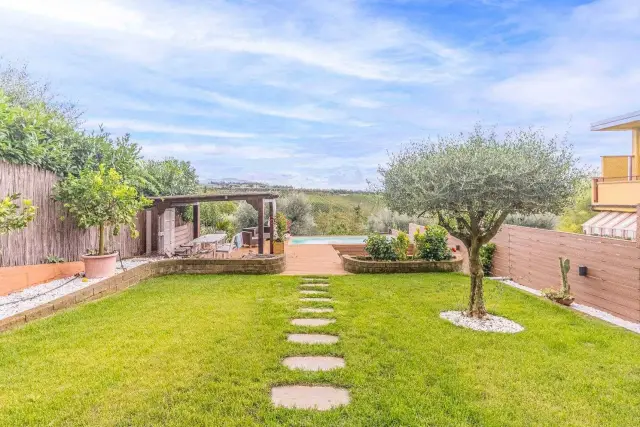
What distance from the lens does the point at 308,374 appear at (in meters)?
4.01

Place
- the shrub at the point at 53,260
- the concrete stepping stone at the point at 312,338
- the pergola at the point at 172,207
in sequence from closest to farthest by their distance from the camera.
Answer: the concrete stepping stone at the point at 312,338 < the shrub at the point at 53,260 < the pergola at the point at 172,207

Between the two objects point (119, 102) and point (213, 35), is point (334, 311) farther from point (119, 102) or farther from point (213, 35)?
point (119, 102)

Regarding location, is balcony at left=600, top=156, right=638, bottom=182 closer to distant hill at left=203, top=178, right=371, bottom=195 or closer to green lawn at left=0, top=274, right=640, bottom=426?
green lawn at left=0, top=274, right=640, bottom=426

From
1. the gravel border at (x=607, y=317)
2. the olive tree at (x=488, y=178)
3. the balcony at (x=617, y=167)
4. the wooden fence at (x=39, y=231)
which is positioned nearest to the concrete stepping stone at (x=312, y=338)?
the olive tree at (x=488, y=178)

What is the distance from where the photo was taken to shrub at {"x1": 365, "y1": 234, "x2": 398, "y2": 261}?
11.4m

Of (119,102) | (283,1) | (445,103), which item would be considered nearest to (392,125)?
(445,103)

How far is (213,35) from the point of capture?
42.1 feet

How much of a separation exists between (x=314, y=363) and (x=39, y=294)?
6078 mm

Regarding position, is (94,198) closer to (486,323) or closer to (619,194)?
(486,323)

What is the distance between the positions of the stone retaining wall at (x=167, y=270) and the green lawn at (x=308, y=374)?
2.08 ft

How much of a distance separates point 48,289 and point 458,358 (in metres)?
7.82

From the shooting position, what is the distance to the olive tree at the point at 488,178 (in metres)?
5.57

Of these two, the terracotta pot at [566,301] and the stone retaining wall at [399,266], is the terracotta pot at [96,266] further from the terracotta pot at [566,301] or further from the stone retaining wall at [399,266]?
the terracotta pot at [566,301]

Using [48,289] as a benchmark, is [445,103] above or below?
above
